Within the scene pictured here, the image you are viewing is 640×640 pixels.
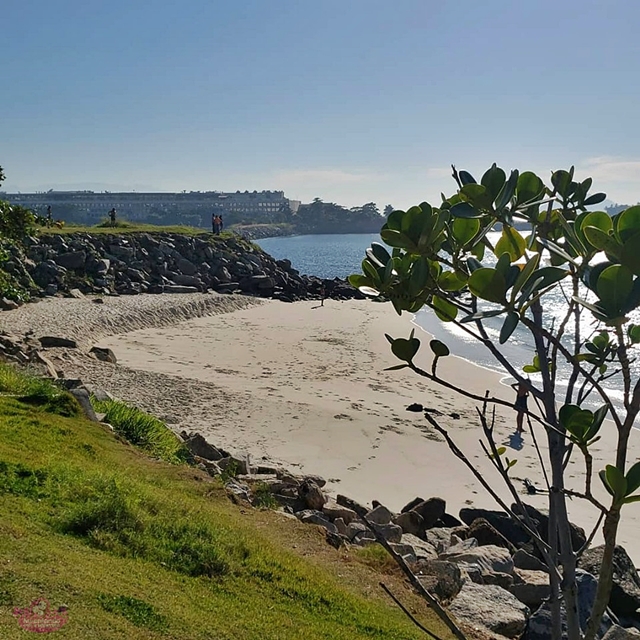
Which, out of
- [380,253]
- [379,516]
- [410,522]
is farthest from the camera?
[410,522]

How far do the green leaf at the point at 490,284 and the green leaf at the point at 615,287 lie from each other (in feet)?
0.63

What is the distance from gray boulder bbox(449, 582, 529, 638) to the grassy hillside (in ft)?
0.90

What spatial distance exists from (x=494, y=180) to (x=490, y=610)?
3.88 m

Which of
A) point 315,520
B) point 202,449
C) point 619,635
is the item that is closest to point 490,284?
point 619,635

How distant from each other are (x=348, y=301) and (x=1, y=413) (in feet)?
84.7

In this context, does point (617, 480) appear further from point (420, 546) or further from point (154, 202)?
point (154, 202)

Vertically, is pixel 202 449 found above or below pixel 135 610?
below

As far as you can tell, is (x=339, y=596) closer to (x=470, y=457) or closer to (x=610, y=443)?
(x=470, y=457)

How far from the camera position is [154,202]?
439 feet

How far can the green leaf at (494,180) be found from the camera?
5.36 ft

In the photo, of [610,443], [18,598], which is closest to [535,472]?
[610,443]

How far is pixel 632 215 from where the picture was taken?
4.41 ft

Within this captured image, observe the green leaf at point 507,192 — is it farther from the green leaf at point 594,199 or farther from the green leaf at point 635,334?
the green leaf at point 594,199

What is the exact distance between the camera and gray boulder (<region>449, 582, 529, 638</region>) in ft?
15.0
